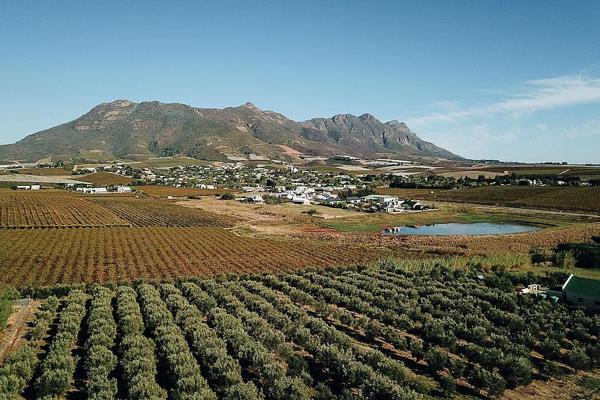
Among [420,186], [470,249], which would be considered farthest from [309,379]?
[420,186]

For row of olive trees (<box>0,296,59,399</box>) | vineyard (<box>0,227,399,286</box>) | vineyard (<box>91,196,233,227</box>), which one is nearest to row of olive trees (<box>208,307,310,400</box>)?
row of olive trees (<box>0,296,59,399</box>)

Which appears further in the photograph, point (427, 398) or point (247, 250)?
point (247, 250)

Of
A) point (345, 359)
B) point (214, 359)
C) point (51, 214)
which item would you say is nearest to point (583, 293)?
point (345, 359)

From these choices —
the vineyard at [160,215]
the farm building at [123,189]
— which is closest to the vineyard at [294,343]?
the vineyard at [160,215]

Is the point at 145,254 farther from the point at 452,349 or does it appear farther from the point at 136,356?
the point at 452,349

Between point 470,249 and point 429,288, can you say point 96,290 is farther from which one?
point 470,249

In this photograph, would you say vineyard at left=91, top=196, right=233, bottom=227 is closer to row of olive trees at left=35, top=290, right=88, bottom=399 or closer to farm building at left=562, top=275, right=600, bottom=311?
row of olive trees at left=35, top=290, right=88, bottom=399
